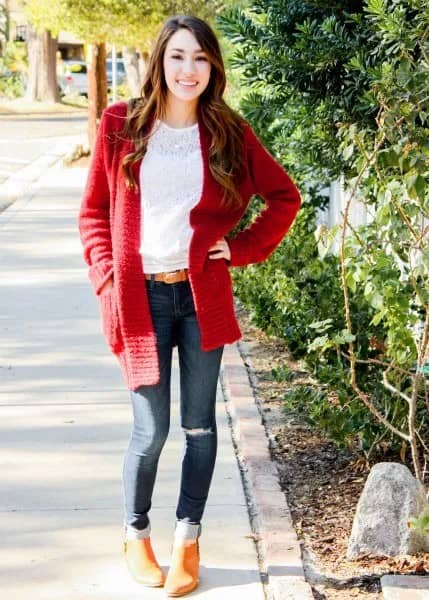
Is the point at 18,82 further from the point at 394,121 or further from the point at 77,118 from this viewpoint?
the point at 394,121

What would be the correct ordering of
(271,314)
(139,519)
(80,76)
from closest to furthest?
(139,519) < (271,314) < (80,76)

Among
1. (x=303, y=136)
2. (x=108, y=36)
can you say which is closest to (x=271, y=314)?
(x=303, y=136)

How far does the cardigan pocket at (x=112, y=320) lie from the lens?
3.89m

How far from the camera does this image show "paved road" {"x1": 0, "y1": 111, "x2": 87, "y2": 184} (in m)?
22.5

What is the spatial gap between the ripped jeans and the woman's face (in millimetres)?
634

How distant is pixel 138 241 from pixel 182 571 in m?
1.16

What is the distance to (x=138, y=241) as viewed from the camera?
12.5ft

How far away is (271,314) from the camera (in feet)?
24.5

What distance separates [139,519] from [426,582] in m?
1.01

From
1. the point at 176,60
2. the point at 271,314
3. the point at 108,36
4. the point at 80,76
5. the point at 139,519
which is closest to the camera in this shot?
the point at 176,60

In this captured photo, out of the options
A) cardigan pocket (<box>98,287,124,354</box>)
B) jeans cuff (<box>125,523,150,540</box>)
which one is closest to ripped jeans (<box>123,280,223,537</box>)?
jeans cuff (<box>125,523,150,540</box>)

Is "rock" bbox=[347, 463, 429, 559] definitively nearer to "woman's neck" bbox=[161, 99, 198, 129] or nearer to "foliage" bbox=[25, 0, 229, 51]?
"woman's neck" bbox=[161, 99, 198, 129]

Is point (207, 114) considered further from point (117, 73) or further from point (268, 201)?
point (117, 73)

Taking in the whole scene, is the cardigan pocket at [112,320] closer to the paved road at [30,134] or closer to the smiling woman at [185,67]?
the smiling woman at [185,67]
